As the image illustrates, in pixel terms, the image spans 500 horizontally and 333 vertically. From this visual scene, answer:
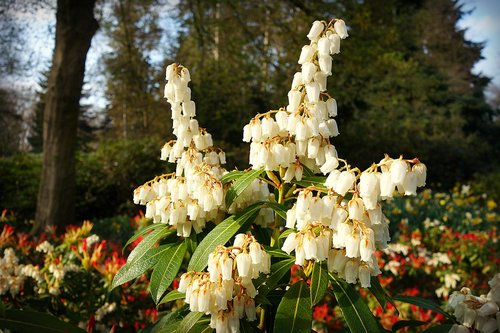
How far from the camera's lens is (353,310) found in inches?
46.9

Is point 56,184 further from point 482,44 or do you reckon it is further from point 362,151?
point 482,44

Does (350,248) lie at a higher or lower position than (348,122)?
lower

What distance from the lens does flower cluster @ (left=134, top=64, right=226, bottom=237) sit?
1.35 metres

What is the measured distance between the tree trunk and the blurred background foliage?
2360 millimetres

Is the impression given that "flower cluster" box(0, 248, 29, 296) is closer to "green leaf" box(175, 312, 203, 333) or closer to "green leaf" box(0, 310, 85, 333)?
"green leaf" box(0, 310, 85, 333)

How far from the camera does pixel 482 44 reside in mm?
26969

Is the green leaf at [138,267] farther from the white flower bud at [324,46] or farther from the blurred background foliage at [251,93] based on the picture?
the blurred background foliage at [251,93]

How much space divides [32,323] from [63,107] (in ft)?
16.4

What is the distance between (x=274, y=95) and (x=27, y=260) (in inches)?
386

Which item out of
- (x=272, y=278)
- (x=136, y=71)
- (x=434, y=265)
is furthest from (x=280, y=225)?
(x=136, y=71)

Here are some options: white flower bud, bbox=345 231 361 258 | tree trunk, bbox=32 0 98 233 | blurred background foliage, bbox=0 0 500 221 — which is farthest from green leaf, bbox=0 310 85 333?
blurred background foliage, bbox=0 0 500 221

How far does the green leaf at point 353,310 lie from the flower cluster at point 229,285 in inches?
9.8

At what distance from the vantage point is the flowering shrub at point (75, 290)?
7.12ft

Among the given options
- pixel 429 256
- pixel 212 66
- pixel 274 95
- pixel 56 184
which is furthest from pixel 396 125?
pixel 56 184
